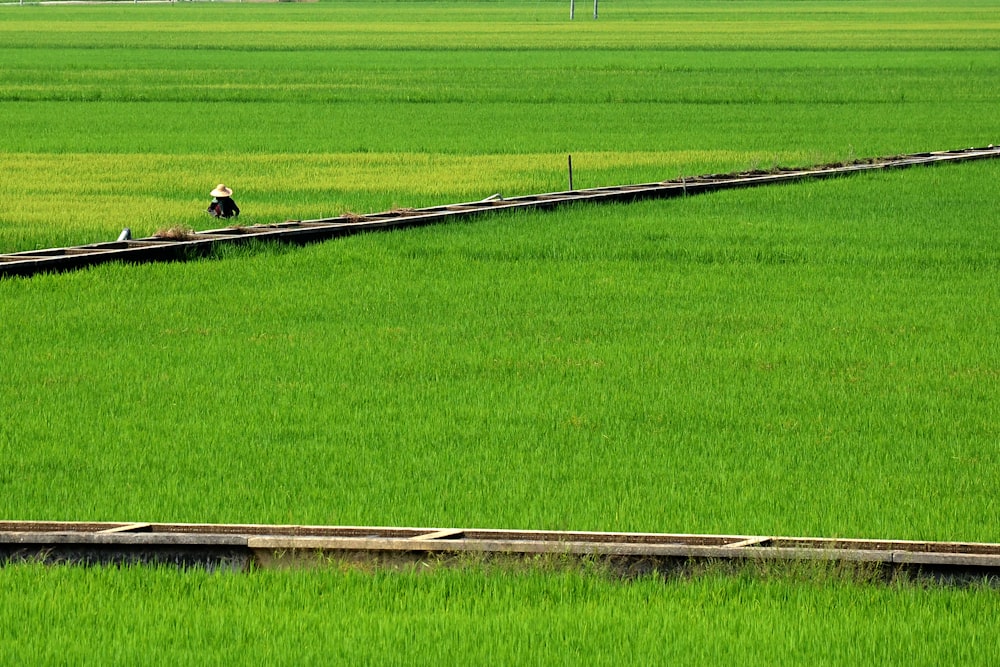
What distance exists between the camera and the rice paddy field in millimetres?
6535

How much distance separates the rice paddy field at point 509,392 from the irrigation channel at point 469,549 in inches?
4.0

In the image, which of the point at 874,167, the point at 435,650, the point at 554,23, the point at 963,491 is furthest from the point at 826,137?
the point at 554,23

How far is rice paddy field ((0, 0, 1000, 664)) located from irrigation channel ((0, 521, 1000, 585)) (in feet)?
0.34

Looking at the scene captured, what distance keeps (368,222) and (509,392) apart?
861cm

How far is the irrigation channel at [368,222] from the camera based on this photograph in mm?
16672

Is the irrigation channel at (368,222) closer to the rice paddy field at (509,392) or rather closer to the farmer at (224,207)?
the rice paddy field at (509,392)

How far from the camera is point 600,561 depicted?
6.99 m

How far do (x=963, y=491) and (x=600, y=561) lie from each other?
2.49m

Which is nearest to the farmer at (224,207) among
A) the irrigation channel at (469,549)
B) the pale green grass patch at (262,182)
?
the pale green grass patch at (262,182)

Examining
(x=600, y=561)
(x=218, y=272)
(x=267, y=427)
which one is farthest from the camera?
(x=218, y=272)

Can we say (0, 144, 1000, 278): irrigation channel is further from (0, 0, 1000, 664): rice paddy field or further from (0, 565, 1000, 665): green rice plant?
(0, 565, 1000, 665): green rice plant

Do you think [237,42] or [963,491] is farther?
[237,42]

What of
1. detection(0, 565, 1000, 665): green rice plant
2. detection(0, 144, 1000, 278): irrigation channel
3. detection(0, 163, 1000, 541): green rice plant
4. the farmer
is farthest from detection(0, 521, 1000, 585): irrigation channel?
the farmer

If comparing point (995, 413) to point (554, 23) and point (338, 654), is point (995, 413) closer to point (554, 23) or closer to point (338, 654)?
point (338, 654)
